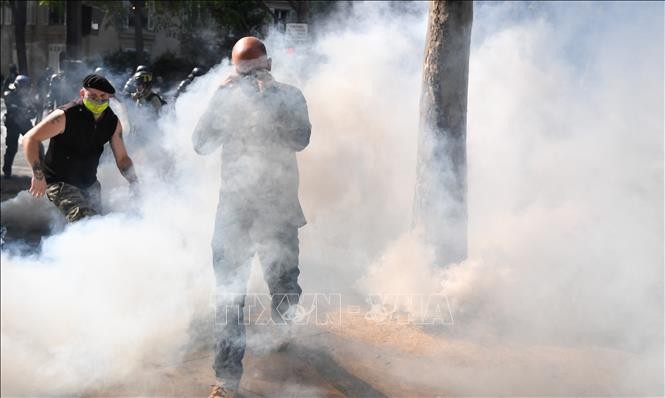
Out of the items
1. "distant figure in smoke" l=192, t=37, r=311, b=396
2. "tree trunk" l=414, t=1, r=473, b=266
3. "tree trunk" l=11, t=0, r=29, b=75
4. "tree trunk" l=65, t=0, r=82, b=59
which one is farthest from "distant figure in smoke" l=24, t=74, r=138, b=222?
"tree trunk" l=11, t=0, r=29, b=75

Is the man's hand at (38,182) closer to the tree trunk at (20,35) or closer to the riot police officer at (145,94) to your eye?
the riot police officer at (145,94)

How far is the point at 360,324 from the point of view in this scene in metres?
4.97

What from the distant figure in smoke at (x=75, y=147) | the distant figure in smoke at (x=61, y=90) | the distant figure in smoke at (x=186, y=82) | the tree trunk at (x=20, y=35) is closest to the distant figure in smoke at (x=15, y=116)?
the distant figure in smoke at (x=61, y=90)

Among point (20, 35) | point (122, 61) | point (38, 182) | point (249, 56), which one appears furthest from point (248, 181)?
point (122, 61)

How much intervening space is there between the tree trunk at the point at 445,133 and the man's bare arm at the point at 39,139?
2.44 metres

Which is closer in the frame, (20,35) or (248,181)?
(248,181)

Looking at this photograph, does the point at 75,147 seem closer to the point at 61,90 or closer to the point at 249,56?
the point at 249,56

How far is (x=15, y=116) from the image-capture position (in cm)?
1022

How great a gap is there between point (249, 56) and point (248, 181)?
66 centimetres

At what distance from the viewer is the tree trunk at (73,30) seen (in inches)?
646

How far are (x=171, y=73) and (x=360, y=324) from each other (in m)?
24.8

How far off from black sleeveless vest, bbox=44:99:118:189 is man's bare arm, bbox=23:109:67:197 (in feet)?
0.19

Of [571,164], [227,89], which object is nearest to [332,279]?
→ [227,89]

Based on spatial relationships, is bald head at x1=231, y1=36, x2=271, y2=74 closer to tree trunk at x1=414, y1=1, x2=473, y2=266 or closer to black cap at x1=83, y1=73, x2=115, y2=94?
black cap at x1=83, y1=73, x2=115, y2=94
